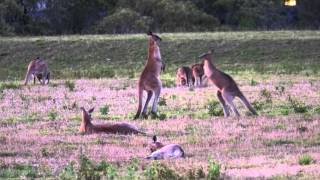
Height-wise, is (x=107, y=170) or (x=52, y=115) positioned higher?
(x=52, y=115)

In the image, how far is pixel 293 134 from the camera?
1465cm

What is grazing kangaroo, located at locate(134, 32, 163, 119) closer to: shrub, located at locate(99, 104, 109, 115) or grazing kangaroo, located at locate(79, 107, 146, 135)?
shrub, located at locate(99, 104, 109, 115)

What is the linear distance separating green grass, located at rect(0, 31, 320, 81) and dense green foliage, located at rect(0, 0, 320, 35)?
40.5 feet

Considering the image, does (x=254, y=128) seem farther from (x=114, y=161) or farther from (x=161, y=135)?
(x=114, y=161)

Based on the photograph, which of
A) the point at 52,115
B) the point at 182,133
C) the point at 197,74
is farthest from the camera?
the point at 197,74

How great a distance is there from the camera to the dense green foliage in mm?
66375

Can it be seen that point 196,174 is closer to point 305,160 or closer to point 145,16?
point 305,160

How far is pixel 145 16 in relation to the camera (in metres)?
68.0

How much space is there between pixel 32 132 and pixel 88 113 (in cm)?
115

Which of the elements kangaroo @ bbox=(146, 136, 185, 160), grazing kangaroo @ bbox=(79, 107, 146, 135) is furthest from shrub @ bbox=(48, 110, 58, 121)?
kangaroo @ bbox=(146, 136, 185, 160)

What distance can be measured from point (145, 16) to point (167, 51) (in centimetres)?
1937

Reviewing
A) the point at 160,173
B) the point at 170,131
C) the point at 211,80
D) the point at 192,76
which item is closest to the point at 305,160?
the point at 160,173

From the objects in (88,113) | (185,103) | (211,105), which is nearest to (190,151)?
(88,113)

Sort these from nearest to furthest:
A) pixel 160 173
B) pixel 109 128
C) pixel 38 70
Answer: pixel 160 173, pixel 109 128, pixel 38 70
